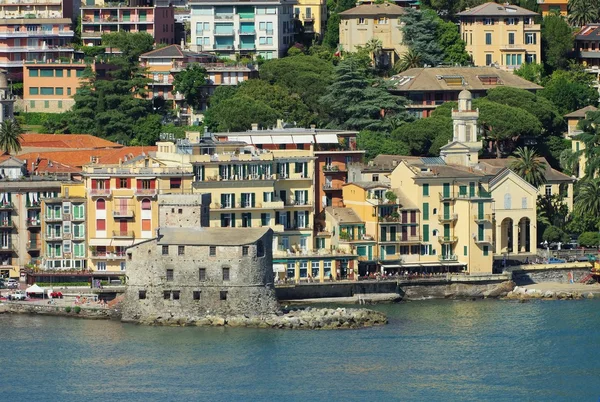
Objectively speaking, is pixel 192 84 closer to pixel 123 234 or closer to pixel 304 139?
pixel 304 139

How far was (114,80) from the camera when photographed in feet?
491

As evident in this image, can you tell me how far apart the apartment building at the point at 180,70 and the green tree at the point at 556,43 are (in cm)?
1947

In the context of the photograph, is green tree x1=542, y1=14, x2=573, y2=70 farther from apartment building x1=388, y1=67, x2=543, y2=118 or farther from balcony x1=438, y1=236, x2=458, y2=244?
balcony x1=438, y1=236, x2=458, y2=244

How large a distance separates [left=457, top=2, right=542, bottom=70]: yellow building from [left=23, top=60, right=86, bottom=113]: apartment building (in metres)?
24.6

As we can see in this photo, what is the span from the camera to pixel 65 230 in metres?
121

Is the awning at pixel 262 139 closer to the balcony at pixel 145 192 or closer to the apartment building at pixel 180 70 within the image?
the balcony at pixel 145 192

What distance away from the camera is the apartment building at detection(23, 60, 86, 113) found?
509 feet

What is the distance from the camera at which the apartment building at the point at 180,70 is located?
15350cm

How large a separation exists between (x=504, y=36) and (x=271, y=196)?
42456mm

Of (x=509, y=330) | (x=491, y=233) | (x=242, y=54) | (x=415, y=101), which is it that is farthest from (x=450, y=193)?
(x=242, y=54)

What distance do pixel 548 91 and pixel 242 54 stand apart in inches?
792

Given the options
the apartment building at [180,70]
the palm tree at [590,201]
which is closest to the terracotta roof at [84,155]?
the apartment building at [180,70]

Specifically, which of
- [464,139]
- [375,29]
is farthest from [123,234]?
[375,29]

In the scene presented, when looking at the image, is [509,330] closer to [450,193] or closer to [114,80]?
[450,193]
